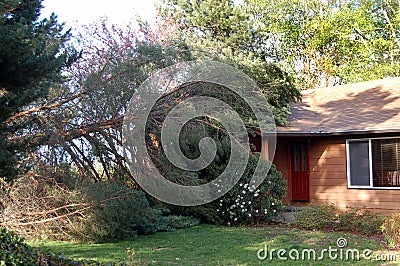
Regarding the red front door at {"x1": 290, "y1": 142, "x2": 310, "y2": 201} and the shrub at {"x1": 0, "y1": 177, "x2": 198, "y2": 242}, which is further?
the red front door at {"x1": 290, "y1": 142, "x2": 310, "y2": 201}

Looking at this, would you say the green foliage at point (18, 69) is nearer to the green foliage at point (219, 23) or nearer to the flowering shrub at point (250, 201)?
the flowering shrub at point (250, 201)

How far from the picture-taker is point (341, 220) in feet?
34.1

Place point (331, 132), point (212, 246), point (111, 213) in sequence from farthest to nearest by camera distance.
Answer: point (331, 132) → point (111, 213) → point (212, 246)

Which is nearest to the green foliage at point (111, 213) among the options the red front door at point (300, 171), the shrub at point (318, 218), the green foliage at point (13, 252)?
the shrub at point (318, 218)

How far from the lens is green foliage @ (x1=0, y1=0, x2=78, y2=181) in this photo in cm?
773

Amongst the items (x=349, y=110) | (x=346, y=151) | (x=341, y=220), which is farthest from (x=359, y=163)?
(x=341, y=220)

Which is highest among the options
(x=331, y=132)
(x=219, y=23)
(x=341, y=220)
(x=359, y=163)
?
(x=219, y=23)

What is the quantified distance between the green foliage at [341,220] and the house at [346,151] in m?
1.40

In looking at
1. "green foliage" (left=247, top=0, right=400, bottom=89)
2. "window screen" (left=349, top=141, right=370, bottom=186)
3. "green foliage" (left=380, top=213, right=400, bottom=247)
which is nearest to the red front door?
"window screen" (left=349, top=141, right=370, bottom=186)

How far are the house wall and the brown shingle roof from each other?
0.59m

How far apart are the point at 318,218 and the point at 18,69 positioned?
7.10 m

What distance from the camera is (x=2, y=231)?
16.5ft

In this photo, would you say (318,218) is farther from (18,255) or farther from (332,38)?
(332,38)

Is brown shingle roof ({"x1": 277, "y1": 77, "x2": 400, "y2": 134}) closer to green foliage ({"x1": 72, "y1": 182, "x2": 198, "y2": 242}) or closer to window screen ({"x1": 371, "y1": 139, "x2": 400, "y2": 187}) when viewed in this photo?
window screen ({"x1": 371, "y1": 139, "x2": 400, "y2": 187})
